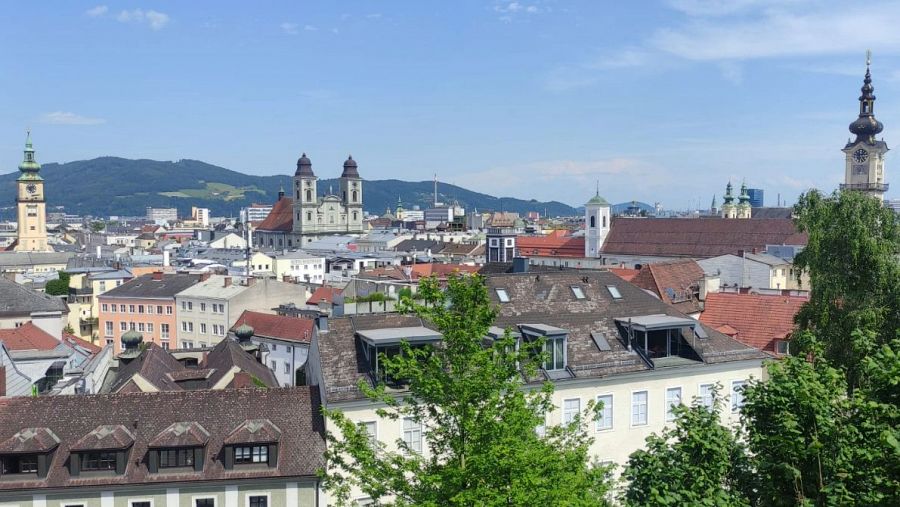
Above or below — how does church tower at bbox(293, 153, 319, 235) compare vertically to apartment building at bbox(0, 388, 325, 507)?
above

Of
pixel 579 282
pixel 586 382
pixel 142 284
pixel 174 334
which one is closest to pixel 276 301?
pixel 174 334

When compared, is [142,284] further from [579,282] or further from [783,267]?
[783,267]

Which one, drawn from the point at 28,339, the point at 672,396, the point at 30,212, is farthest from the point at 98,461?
the point at 30,212

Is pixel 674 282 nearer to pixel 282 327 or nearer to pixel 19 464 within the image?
pixel 282 327

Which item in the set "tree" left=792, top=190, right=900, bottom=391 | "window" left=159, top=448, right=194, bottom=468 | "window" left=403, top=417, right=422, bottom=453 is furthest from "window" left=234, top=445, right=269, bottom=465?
"tree" left=792, top=190, right=900, bottom=391

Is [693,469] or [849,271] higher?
[849,271]

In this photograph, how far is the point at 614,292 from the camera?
38.2 m

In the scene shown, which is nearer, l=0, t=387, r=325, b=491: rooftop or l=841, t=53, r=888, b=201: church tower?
l=0, t=387, r=325, b=491: rooftop

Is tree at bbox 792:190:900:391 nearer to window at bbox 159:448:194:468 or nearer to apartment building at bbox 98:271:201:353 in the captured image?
window at bbox 159:448:194:468

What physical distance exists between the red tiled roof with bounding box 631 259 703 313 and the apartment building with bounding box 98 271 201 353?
1911 inches

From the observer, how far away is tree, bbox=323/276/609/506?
53.9 feet

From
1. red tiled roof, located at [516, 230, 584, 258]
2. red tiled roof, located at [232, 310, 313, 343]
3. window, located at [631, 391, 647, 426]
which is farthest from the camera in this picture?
red tiled roof, located at [516, 230, 584, 258]

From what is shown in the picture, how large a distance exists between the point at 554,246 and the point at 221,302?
80.6 metres

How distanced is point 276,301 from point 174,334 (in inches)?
534
